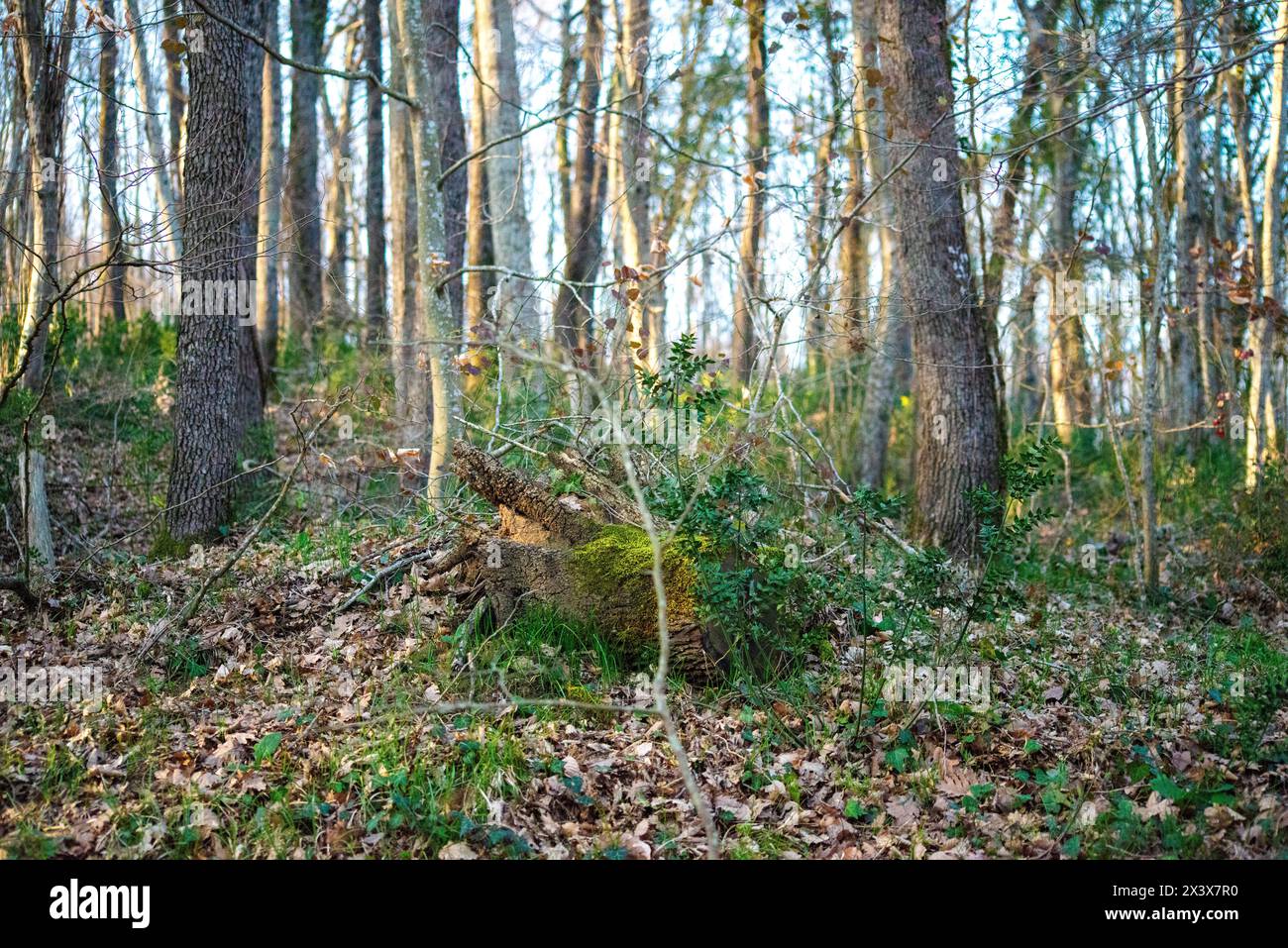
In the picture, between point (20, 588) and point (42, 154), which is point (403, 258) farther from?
point (20, 588)

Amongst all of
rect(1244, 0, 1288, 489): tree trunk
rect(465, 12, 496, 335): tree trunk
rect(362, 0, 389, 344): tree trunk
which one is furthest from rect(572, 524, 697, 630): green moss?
rect(362, 0, 389, 344): tree trunk

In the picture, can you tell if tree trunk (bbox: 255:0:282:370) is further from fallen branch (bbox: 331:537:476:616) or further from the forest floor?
the forest floor

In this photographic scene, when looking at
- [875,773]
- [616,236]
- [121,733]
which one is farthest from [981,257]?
[616,236]

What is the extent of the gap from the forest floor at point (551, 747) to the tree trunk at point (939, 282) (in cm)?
Result: 207

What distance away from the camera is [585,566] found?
595 centimetres

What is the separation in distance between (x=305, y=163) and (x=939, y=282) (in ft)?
31.5

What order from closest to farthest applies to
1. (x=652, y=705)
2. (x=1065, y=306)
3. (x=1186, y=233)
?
(x=652, y=705), (x=1065, y=306), (x=1186, y=233)

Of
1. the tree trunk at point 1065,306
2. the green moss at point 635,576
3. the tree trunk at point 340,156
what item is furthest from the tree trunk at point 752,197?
the tree trunk at point 340,156

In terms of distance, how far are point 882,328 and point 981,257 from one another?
205cm

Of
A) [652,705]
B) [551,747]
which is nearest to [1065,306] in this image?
[652,705]

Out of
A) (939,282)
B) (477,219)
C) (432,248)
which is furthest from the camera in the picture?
(477,219)

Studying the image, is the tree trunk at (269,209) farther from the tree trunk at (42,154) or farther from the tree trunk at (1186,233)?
the tree trunk at (1186,233)

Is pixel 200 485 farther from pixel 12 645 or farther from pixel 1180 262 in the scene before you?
pixel 1180 262

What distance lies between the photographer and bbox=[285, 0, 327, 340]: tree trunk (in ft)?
44.9
